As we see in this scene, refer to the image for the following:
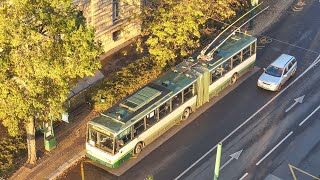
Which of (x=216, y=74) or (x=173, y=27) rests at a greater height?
(x=173, y=27)

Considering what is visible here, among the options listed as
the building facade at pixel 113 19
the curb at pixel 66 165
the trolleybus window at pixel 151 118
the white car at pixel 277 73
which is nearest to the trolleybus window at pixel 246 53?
the white car at pixel 277 73

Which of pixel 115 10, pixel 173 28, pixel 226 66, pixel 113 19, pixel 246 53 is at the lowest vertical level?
pixel 226 66

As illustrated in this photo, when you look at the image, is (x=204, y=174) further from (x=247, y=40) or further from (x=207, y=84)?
(x=247, y=40)

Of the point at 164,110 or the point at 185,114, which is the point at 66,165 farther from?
the point at 185,114

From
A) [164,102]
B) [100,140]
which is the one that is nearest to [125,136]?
[100,140]

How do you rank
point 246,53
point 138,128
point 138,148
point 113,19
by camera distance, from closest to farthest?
point 138,128, point 138,148, point 246,53, point 113,19

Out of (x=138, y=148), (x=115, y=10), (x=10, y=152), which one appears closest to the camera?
(x=10, y=152)

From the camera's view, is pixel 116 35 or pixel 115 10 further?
pixel 116 35
